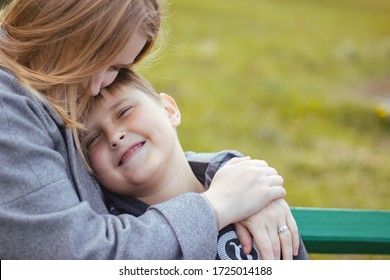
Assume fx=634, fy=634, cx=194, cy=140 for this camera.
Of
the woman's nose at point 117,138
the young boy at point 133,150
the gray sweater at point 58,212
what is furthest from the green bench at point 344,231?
the woman's nose at point 117,138

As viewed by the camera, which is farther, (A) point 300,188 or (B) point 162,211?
(A) point 300,188

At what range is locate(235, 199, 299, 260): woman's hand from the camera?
2041mm

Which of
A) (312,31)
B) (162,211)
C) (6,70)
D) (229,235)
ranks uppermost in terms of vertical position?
(6,70)

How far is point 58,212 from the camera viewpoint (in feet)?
5.40

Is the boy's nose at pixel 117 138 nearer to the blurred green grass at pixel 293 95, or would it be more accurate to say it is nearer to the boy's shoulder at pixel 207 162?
the boy's shoulder at pixel 207 162

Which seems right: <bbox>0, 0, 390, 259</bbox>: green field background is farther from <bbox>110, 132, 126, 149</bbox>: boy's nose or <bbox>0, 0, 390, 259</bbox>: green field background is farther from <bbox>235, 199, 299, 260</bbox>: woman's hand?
<bbox>235, 199, 299, 260</bbox>: woman's hand

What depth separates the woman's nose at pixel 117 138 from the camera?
6.77 feet

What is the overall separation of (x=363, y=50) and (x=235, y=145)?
4513 millimetres

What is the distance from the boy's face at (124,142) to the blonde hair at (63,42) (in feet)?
0.43

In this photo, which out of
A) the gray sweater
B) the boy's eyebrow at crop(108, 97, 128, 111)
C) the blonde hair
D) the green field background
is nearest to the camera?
the gray sweater

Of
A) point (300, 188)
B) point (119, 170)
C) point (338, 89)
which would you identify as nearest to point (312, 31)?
point (338, 89)

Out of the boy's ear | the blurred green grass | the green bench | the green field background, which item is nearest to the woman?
the boy's ear

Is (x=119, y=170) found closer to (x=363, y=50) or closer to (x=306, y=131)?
(x=306, y=131)

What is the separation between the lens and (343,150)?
230 inches
